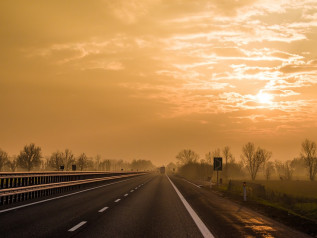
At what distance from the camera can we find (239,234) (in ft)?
25.3

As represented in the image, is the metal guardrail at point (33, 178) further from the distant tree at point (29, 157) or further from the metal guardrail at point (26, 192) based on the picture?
the distant tree at point (29, 157)

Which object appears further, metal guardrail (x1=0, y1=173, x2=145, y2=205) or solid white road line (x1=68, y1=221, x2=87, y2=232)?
metal guardrail (x1=0, y1=173, x2=145, y2=205)

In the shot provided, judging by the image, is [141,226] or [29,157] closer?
[141,226]

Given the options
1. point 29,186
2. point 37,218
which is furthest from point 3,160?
point 37,218

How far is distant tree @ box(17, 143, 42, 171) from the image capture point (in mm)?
95688

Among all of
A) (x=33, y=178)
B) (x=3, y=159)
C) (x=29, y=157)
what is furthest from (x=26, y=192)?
(x=3, y=159)

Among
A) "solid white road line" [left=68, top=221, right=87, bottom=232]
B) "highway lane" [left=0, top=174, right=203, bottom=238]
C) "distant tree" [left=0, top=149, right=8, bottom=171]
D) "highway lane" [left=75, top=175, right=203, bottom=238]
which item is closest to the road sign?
"highway lane" [left=0, top=174, right=203, bottom=238]

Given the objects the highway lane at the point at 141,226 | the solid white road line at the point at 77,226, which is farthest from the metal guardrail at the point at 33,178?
the highway lane at the point at 141,226

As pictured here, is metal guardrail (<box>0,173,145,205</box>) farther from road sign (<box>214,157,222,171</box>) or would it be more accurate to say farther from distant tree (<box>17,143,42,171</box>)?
distant tree (<box>17,143,42,171</box>)

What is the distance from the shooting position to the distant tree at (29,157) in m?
95.7

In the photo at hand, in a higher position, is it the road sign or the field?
the road sign

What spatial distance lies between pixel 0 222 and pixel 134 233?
157 inches

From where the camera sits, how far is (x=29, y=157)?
3816 inches

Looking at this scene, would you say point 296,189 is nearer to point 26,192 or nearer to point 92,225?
point 26,192
